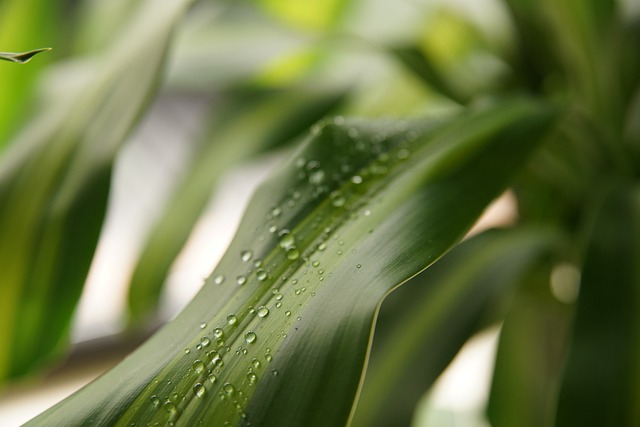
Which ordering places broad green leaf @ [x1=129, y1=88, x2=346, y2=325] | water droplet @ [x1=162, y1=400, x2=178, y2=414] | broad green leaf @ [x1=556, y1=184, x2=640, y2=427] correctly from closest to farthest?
water droplet @ [x1=162, y1=400, x2=178, y2=414] → broad green leaf @ [x1=556, y1=184, x2=640, y2=427] → broad green leaf @ [x1=129, y1=88, x2=346, y2=325]

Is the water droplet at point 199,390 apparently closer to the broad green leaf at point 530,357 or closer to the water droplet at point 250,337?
the water droplet at point 250,337

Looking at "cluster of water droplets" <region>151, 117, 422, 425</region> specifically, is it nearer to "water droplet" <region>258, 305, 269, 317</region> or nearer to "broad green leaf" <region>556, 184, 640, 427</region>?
"water droplet" <region>258, 305, 269, 317</region>

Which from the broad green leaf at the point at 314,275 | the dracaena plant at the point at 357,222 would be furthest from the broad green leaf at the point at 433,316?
the broad green leaf at the point at 314,275

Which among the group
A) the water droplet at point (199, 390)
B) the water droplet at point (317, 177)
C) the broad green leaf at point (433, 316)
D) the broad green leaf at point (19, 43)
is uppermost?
the broad green leaf at point (19, 43)

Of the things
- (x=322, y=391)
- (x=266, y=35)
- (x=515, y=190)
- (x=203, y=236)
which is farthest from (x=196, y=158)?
(x=203, y=236)

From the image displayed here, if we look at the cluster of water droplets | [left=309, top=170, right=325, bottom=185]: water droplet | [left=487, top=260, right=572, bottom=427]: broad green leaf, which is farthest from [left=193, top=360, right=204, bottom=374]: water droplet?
[left=487, top=260, right=572, bottom=427]: broad green leaf

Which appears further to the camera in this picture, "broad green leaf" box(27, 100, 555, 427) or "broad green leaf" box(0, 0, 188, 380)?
"broad green leaf" box(0, 0, 188, 380)

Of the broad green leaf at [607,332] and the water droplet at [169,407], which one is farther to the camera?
the broad green leaf at [607,332]
